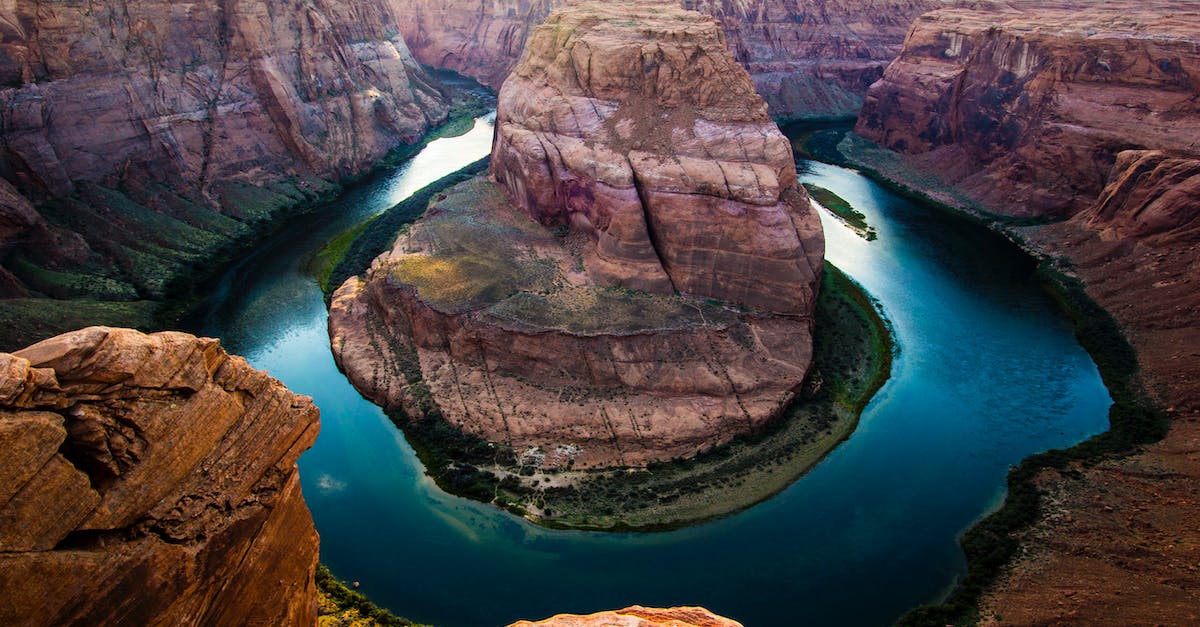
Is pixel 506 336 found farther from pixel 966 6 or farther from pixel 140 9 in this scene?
pixel 966 6

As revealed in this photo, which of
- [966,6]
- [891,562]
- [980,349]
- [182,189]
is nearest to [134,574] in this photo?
[891,562]

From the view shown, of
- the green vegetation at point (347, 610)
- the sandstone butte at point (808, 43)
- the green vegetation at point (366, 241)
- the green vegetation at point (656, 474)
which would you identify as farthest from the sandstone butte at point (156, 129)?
the sandstone butte at point (808, 43)

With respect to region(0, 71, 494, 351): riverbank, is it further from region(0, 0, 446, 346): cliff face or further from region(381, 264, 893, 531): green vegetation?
region(381, 264, 893, 531): green vegetation

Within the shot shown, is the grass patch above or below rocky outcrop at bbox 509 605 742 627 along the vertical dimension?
above

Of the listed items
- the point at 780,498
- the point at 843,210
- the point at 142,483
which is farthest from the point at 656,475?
the point at 843,210

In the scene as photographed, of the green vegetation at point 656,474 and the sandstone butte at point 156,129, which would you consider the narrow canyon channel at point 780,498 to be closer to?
the green vegetation at point 656,474

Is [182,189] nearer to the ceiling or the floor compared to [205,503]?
nearer to the ceiling

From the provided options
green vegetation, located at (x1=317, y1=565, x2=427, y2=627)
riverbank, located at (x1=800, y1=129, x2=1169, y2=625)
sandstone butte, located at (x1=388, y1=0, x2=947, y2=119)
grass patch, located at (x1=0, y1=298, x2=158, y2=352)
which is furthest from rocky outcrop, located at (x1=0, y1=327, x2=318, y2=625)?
sandstone butte, located at (x1=388, y1=0, x2=947, y2=119)
